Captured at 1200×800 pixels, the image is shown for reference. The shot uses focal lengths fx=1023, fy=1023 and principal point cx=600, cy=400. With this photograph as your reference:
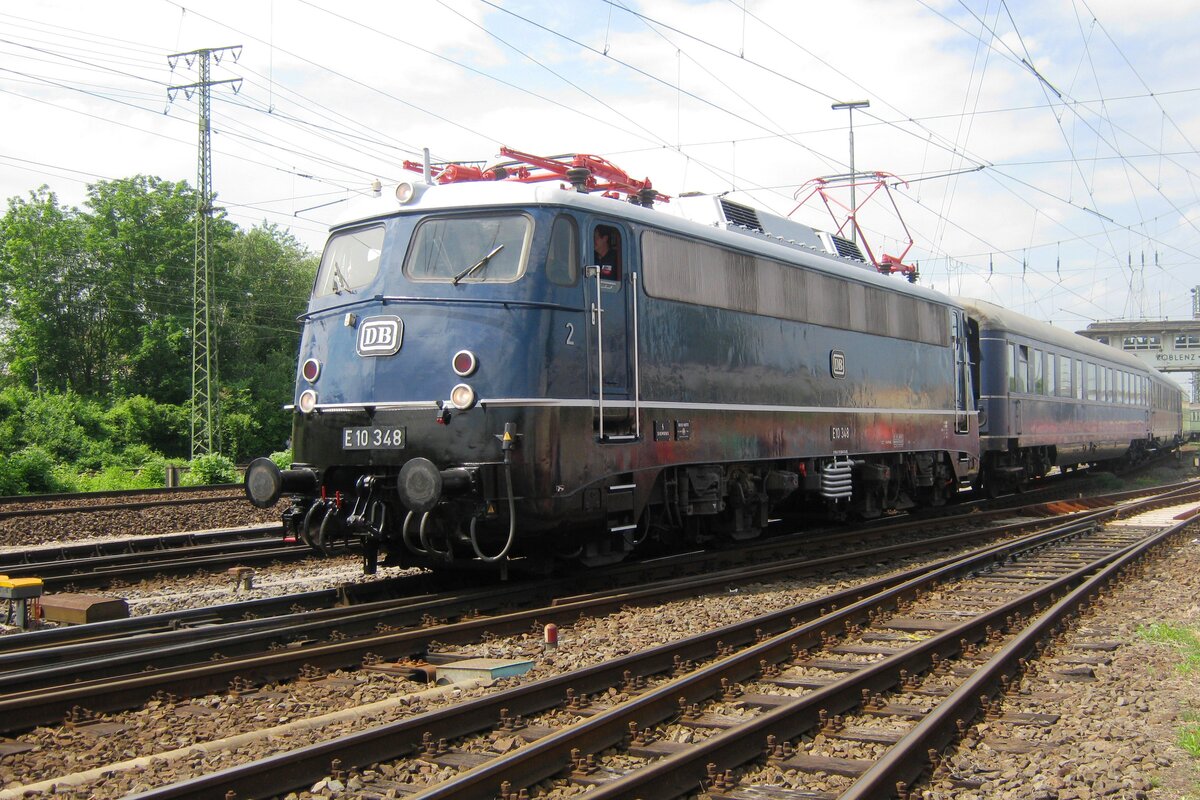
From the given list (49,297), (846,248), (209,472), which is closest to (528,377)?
(846,248)

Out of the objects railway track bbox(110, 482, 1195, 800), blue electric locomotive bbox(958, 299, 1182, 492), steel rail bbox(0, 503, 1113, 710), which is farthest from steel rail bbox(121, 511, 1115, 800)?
blue electric locomotive bbox(958, 299, 1182, 492)

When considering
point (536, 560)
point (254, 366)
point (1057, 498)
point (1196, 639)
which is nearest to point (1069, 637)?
point (1196, 639)

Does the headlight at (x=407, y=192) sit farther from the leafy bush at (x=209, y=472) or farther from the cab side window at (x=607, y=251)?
the leafy bush at (x=209, y=472)

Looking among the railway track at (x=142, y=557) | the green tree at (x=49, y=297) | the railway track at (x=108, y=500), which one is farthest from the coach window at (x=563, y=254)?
the green tree at (x=49, y=297)

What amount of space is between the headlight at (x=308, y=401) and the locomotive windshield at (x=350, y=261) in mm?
972

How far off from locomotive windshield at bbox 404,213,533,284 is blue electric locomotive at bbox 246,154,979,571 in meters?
0.02

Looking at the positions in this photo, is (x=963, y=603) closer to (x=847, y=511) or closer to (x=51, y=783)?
(x=847, y=511)

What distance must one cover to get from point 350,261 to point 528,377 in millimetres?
2377

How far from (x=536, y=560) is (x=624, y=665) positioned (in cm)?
345

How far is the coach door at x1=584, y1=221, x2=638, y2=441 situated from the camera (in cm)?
903

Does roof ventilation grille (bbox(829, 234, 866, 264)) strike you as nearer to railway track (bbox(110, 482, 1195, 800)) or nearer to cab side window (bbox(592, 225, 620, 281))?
cab side window (bbox(592, 225, 620, 281))

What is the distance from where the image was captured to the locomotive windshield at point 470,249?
28.6 feet

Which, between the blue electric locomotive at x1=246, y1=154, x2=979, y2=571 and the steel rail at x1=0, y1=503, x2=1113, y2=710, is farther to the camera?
the blue electric locomotive at x1=246, y1=154, x2=979, y2=571

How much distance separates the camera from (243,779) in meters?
4.24
